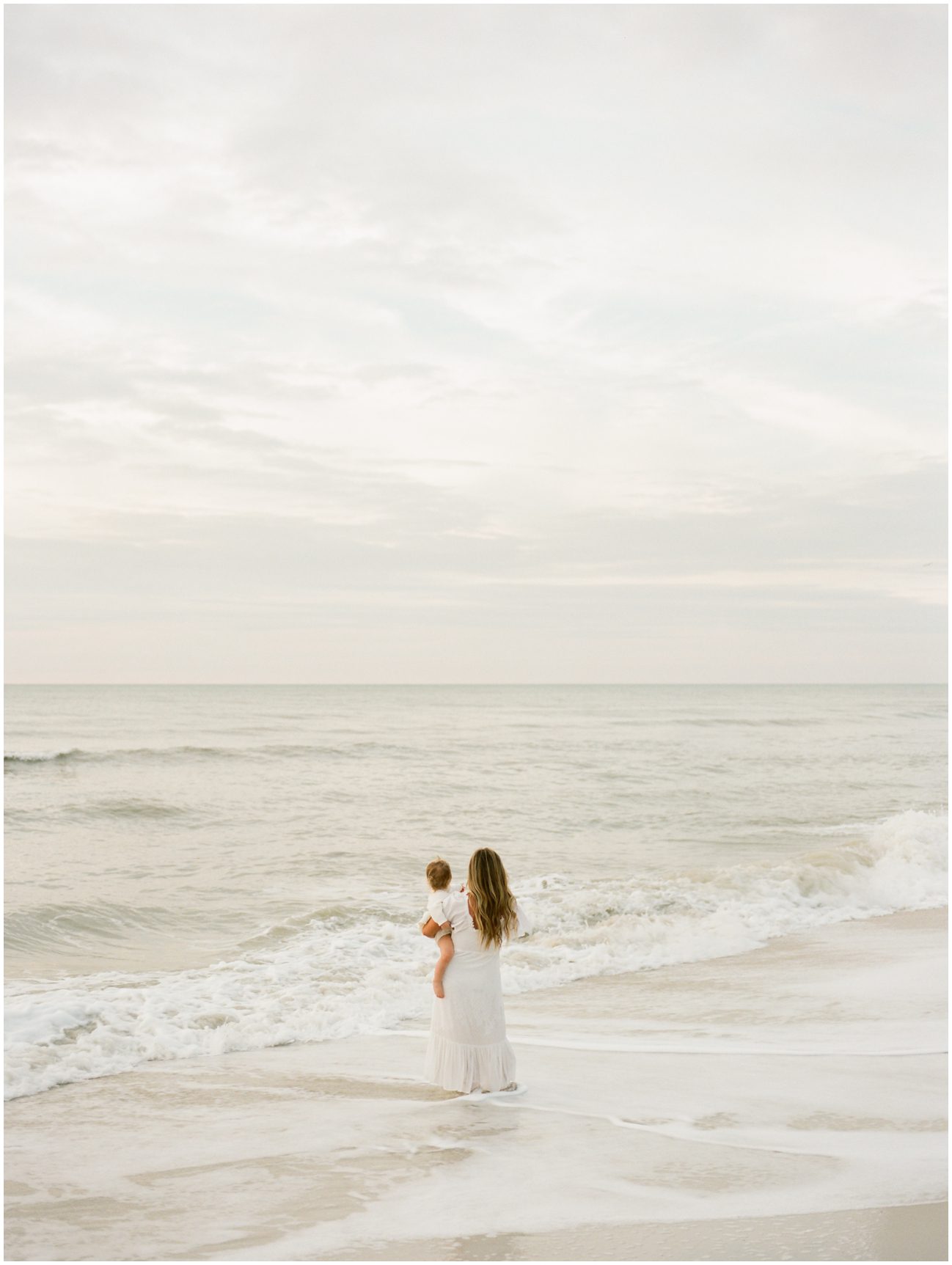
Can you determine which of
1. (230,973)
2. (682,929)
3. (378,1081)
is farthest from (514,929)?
(682,929)

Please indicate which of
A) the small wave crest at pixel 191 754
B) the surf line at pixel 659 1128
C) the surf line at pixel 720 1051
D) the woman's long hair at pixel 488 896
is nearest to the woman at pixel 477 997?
the woman's long hair at pixel 488 896

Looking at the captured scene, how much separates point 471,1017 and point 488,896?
0.84 metres

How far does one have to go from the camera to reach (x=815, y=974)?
32.7ft

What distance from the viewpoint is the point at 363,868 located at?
15.8m

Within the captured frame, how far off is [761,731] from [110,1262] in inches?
2034

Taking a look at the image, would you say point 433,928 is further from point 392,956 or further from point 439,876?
point 392,956

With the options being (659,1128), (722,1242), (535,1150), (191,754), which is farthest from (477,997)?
(191,754)

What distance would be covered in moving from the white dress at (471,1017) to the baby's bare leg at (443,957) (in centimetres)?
3

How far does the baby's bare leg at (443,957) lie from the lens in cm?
648

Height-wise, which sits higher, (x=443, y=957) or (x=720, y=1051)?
(x=443, y=957)

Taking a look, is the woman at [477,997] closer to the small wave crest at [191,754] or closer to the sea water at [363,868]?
the sea water at [363,868]

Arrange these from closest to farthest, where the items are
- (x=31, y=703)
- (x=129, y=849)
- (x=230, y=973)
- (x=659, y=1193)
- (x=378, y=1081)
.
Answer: (x=659, y=1193) → (x=378, y=1081) → (x=230, y=973) → (x=129, y=849) → (x=31, y=703)

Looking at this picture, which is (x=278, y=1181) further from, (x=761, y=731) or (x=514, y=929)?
(x=761, y=731)

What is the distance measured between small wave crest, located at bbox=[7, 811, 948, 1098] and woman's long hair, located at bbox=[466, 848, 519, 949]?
101 inches
